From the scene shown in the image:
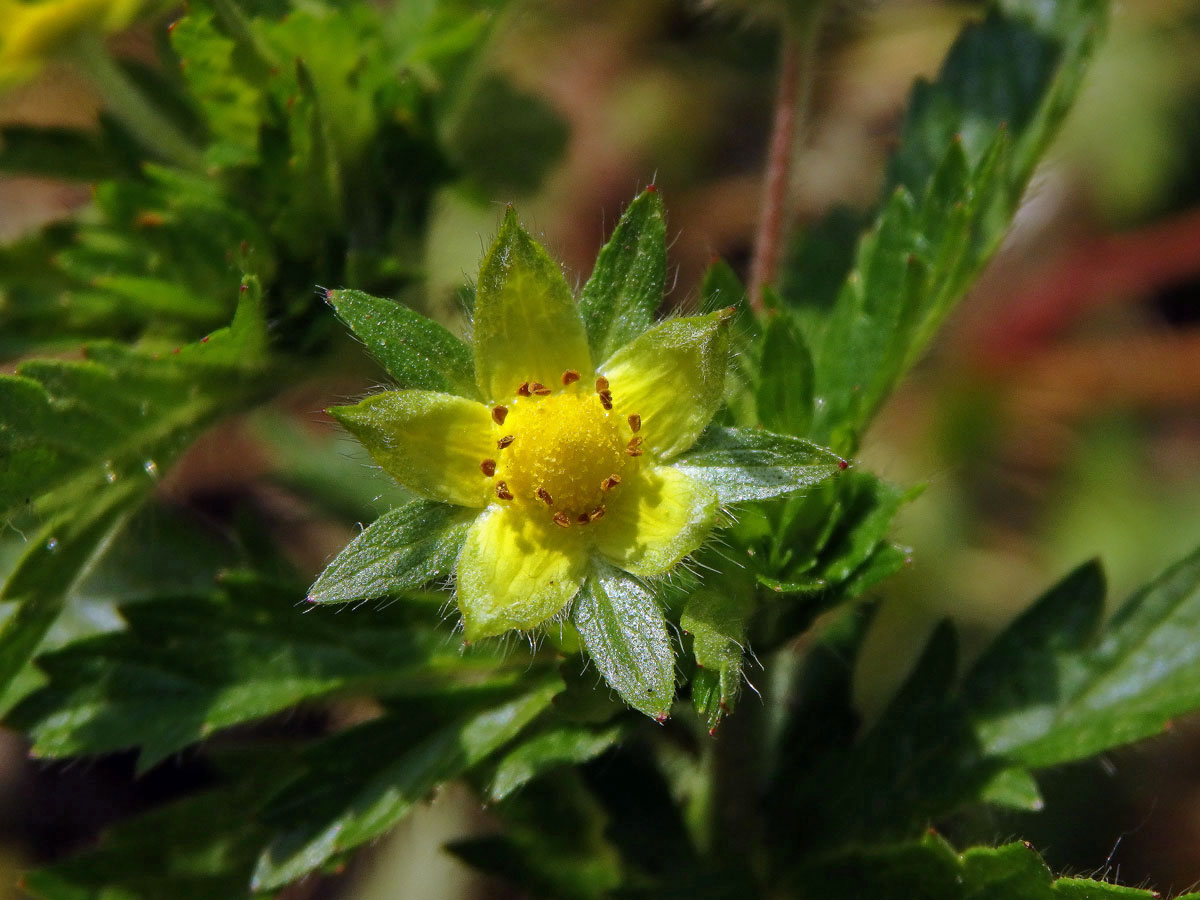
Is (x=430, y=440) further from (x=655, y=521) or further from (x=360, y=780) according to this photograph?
(x=360, y=780)

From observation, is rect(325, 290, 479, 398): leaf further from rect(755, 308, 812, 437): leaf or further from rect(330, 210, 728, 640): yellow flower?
rect(755, 308, 812, 437): leaf

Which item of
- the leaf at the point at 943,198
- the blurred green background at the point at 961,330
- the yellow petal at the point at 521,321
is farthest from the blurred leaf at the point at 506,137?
the yellow petal at the point at 521,321

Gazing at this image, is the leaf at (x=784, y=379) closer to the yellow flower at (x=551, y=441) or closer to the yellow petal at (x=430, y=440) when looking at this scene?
the yellow flower at (x=551, y=441)

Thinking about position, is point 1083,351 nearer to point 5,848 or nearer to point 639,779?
point 639,779

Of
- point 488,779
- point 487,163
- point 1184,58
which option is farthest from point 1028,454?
point 488,779

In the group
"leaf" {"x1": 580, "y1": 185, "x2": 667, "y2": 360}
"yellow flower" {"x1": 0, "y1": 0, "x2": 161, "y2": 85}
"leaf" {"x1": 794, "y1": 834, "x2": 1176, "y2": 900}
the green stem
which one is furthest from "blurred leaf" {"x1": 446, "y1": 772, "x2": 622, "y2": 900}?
"yellow flower" {"x1": 0, "y1": 0, "x2": 161, "y2": 85}

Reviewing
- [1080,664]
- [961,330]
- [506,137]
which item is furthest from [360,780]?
[961,330]
